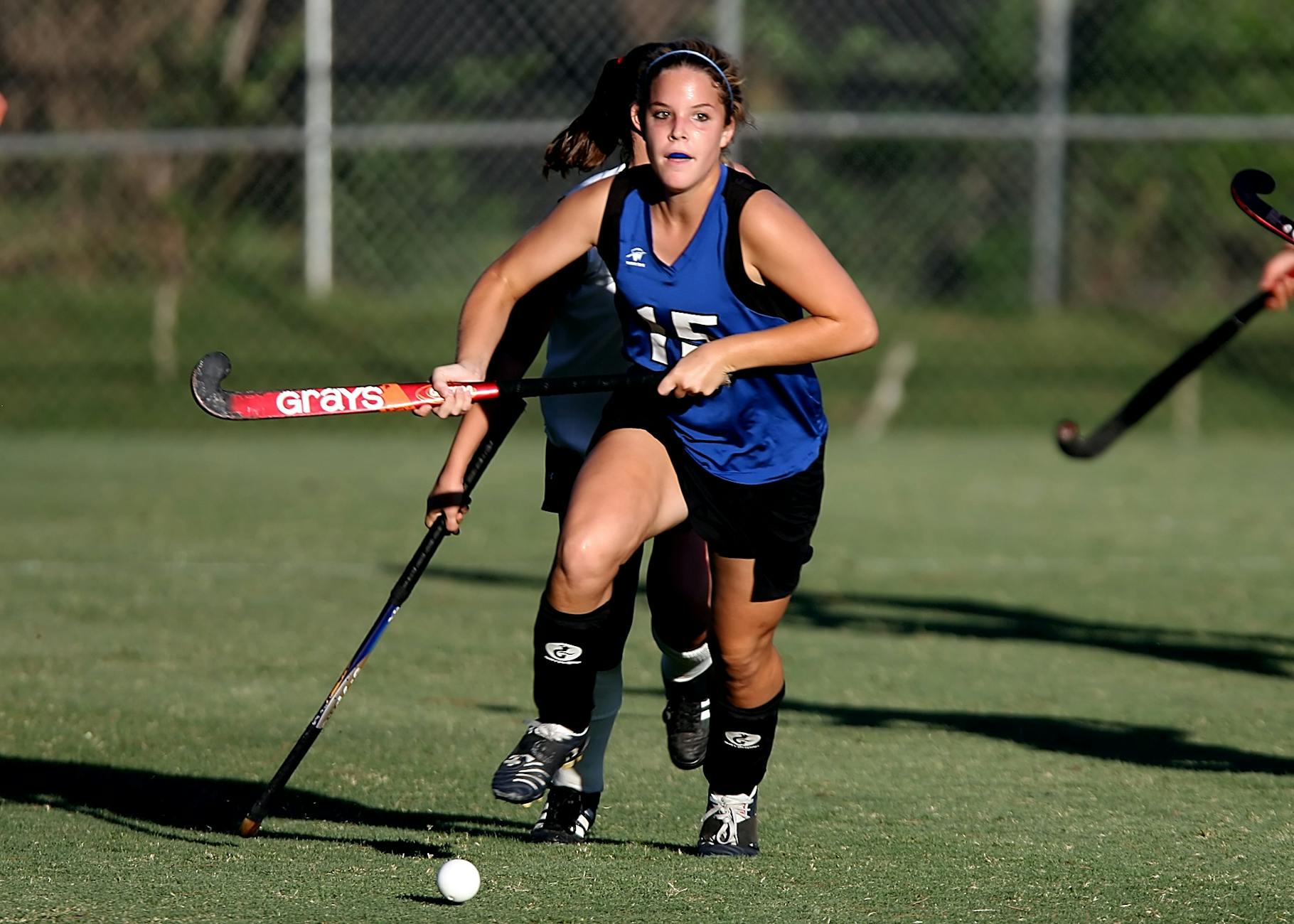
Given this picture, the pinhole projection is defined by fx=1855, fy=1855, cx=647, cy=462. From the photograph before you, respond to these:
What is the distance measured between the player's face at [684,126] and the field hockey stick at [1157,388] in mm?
1829

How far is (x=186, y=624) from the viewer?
275 inches

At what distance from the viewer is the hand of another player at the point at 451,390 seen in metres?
3.78

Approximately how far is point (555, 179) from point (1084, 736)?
9240 millimetres

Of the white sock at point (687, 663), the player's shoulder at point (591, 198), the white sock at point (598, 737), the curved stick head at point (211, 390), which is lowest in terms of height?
the white sock at point (598, 737)

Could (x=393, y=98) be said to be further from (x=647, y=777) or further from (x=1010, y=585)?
(x=647, y=777)

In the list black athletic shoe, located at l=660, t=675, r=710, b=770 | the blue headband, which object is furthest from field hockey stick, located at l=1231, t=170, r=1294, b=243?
black athletic shoe, located at l=660, t=675, r=710, b=770

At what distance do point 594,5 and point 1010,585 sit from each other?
735 centimetres

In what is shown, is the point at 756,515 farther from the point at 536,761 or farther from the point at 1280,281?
the point at 1280,281

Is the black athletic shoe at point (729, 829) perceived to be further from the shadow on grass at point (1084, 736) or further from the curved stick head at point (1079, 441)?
the curved stick head at point (1079, 441)

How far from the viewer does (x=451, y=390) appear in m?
3.78

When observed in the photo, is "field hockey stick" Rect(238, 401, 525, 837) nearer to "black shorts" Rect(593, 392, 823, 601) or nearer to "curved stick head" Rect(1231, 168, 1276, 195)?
"black shorts" Rect(593, 392, 823, 601)

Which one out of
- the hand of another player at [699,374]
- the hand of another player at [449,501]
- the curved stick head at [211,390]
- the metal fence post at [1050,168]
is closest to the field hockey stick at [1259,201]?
the hand of another player at [699,374]

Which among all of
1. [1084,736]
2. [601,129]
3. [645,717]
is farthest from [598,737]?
[1084,736]

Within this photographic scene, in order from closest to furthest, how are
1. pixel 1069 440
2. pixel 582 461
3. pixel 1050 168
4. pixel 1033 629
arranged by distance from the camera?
pixel 582 461
pixel 1069 440
pixel 1033 629
pixel 1050 168
